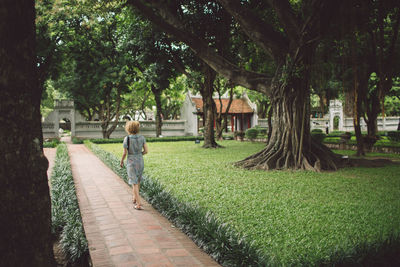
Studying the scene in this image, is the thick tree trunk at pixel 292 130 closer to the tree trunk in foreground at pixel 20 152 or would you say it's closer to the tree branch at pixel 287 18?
the tree branch at pixel 287 18

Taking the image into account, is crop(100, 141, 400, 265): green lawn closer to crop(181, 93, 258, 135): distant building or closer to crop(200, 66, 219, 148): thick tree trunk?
crop(200, 66, 219, 148): thick tree trunk

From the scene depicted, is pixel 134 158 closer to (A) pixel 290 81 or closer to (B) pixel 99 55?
(A) pixel 290 81

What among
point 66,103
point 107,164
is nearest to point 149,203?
point 107,164

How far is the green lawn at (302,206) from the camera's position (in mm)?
3756

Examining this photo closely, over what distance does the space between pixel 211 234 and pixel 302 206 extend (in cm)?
→ 263

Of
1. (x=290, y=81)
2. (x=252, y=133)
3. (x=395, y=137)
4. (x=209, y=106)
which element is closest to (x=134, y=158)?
(x=290, y=81)

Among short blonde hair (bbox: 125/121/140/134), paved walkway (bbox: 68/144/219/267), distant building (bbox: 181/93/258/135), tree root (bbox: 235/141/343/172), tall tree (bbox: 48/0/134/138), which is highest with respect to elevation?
tall tree (bbox: 48/0/134/138)

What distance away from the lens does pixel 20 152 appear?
2129 millimetres

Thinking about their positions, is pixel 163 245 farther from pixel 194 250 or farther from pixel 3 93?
pixel 3 93

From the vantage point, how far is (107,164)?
1165 cm

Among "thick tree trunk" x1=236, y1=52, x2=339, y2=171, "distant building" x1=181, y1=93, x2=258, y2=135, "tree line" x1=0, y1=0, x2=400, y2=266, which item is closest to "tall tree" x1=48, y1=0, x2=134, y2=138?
"tree line" x1=0, y1=0, x2=400, y2=266

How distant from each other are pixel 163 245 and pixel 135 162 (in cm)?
230

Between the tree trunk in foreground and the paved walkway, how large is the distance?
1278 millimetres

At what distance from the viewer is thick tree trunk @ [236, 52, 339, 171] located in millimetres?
9953
